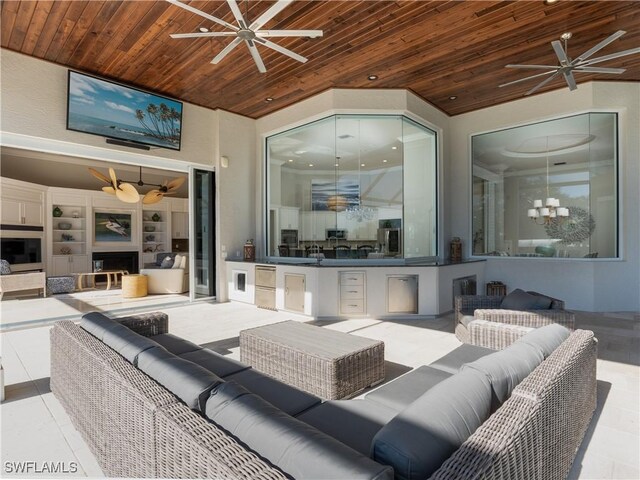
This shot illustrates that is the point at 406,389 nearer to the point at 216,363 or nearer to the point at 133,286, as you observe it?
the point at 216,363

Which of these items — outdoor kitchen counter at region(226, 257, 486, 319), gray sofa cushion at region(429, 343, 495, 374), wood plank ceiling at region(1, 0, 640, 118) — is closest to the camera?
gray sofa cushion at region(429, 343, 495, 374)

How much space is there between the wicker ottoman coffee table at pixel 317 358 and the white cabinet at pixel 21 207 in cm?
868

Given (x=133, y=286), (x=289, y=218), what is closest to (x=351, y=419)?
(x=289, y=218)

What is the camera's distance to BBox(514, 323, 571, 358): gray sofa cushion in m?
1.98

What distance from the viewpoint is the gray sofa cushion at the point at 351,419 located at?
154cm

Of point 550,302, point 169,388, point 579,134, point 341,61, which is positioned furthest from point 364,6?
point 579,134

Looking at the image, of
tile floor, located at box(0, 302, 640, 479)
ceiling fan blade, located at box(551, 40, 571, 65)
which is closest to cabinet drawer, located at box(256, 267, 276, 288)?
tile floor, located at box(0, 302, 640, 479)

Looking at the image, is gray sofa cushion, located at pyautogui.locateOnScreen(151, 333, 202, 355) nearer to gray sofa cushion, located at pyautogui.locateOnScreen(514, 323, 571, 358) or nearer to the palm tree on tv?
gray sofa cushion, located at pyautogui.locateOnScreen(514, 323, 571, 358)

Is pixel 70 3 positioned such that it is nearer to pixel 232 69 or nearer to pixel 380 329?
pixel 232 69

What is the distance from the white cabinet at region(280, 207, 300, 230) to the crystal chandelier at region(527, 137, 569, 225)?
14.7 ft

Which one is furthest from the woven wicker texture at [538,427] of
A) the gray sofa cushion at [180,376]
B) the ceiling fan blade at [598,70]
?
the ceiling fan blade at [598,70]

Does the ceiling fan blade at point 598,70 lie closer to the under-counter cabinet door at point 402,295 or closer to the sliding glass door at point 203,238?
the under-counter cabinet door at point 402,295

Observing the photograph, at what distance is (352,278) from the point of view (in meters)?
5.59

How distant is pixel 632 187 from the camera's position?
5.78 metres
